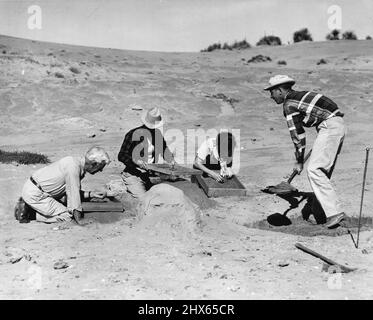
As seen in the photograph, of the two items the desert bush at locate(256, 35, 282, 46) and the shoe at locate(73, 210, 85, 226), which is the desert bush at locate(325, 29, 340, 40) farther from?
the shoe at locate(73, 210, 85, 226)

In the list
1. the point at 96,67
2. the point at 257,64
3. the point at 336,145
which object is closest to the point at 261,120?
the point at 96,67

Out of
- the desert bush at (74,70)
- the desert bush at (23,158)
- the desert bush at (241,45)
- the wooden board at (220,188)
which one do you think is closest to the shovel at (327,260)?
the wooden board at (220,188)

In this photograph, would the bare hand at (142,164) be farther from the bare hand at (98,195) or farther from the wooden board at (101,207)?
the wooden board at (101,207)

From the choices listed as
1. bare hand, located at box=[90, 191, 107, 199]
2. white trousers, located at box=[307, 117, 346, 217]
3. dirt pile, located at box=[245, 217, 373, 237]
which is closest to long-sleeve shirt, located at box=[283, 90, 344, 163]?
white trousers, located at box=[307, 117, 346, 217]

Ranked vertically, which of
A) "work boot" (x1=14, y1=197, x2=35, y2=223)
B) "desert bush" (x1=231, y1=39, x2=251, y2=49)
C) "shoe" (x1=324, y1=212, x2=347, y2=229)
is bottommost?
"shoe" (x1=324, y1=212, x2=347, y2=229)

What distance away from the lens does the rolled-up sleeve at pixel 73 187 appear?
627cm

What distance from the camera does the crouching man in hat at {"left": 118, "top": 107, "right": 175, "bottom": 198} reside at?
7.46 meters

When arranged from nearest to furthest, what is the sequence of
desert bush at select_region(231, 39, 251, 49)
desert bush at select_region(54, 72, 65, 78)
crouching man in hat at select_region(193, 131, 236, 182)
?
crouching man in hat at select_region(193, 131, 236, 182) → desert bush at select_region(54, 72, 65, 78) → desert bush at select_region(231, 39, 251, 49)

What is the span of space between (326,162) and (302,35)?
45.0m

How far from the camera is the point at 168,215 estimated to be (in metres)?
6.22

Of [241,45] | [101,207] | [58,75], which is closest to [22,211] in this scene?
[101,207]

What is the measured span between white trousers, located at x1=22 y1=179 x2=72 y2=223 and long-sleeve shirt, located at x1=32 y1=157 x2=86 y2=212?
8 cm

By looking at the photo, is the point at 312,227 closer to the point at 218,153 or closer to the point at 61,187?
the point at 218,153
